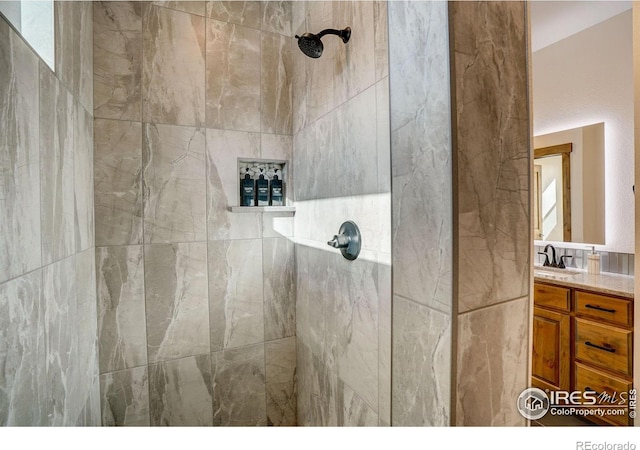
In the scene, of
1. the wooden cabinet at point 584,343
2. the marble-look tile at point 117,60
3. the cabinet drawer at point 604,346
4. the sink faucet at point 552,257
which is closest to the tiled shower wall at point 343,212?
the marble-look tile at point 117,60

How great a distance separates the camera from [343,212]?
125cm

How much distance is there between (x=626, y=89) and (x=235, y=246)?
2853 mm

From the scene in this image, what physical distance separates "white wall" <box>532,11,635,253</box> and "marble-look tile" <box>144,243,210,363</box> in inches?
111

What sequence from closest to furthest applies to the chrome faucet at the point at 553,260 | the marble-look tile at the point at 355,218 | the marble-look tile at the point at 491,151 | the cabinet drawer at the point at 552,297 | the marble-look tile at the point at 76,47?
the marble-look tile at the point at 491,151, the marble-look tile at the point at 76,47, the marble-look tile at the point at 355,218, the cabinet drawer at the point at 552,297, the chrome faucet at the point at 553,260

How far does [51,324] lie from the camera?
2.61 feet

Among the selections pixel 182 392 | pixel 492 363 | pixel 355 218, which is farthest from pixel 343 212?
pixel 182 392

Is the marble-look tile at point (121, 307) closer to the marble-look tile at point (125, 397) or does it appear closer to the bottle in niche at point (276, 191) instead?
the marble-look tile at point (125, 397)

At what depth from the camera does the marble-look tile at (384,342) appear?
3.16 feet

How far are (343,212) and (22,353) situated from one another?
1002 millimetres

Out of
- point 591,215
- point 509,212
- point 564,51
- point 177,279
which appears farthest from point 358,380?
point 564,51

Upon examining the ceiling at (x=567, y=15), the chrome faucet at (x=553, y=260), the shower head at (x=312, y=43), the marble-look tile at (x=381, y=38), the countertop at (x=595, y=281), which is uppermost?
the ceiling at (x=567, y=15)

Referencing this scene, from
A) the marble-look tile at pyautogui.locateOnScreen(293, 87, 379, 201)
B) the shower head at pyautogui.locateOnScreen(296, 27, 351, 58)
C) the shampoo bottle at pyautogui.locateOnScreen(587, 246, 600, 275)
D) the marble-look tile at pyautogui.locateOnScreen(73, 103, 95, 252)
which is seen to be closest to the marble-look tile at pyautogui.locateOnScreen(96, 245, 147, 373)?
the marble-look tile at pyautogui.locateOnScreen(73, 103, 95, 252)

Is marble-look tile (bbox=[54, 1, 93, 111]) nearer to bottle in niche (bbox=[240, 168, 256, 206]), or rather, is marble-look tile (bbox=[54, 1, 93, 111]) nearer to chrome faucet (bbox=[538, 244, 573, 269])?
bottle in niche (bbox=[240, 168, 256, 206])

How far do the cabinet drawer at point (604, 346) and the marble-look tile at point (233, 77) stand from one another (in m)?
2.39
